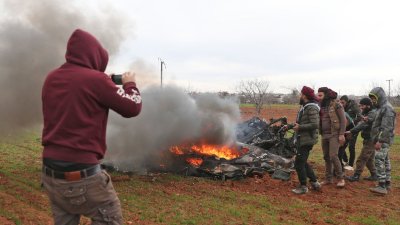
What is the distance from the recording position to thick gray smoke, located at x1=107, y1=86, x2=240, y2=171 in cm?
912

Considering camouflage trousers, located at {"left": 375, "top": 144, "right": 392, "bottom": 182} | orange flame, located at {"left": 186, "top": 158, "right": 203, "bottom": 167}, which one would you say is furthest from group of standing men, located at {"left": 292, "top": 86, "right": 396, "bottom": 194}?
orange flame, located at {"left": 186, "top": 158, "right": 203, "bottom": 167}

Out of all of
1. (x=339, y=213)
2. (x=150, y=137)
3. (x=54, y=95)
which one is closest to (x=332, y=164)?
(x=339, y=213)

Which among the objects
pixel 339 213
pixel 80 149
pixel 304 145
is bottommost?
pixel 339 213

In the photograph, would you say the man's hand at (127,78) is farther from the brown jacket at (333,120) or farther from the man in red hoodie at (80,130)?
the brown jacket at (333,120)

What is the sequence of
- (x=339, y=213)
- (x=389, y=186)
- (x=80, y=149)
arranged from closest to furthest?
(x=80, y=149)
(x=339, y=213)
(x=389, y=186)

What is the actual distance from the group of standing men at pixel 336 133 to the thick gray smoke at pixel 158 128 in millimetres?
2437

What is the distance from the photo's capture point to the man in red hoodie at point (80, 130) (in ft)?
9.29

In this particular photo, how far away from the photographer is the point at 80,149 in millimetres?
2826

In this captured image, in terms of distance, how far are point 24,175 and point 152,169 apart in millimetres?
2767

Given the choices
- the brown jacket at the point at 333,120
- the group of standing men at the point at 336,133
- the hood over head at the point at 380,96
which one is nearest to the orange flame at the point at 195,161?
the group of standing men at the point at 336,133

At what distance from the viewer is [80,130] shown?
9.27 feet

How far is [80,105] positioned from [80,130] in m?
0.17

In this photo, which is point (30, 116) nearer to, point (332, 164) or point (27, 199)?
point (27, 199)

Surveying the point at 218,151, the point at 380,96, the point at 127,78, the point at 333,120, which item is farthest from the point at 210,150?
the point at 127,78
